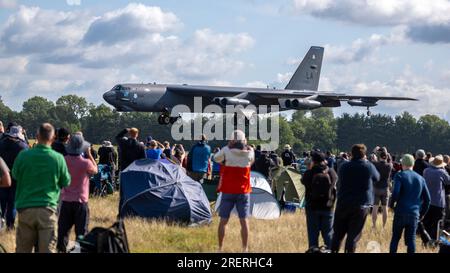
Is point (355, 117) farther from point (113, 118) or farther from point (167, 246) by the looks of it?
point (167, 246)

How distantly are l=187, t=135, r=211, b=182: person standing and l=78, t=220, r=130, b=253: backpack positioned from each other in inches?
401

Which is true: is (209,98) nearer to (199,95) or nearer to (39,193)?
(199,95)

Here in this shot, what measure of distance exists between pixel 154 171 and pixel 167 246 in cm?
264

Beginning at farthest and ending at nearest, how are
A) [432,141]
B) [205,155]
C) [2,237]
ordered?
[432,141]
[205,155]
[2,237]

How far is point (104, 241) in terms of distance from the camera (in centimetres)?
816

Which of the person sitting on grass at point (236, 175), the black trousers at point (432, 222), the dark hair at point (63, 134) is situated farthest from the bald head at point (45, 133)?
the black trousers at point (432, 222)

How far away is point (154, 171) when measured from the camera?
14180mm

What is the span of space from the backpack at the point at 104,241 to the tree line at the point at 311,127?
3770 inches

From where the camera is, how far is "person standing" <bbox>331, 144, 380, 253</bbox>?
10.3 meters

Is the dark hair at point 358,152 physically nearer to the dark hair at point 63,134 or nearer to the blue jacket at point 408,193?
the blue jacket at point 408,193

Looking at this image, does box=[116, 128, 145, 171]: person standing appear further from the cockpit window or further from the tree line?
the tree line

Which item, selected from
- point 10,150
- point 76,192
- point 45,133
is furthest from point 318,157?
point 10,150

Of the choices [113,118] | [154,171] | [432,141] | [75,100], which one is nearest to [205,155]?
[154,171]

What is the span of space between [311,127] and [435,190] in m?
138
